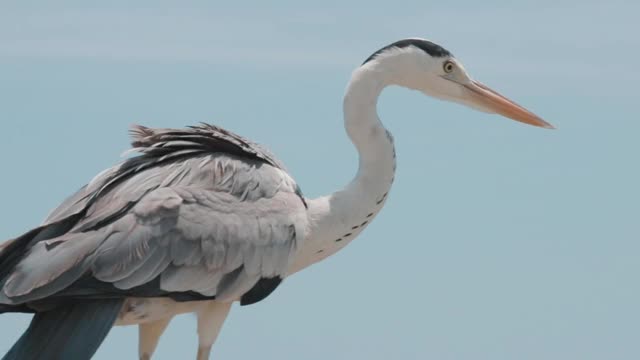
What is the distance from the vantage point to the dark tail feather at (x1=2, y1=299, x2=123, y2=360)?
11633mm

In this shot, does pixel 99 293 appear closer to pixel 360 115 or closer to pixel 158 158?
pixel 158 158

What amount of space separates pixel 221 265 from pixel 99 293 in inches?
38.8

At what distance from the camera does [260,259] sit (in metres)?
12.6

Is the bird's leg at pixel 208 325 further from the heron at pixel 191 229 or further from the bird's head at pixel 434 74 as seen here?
the bird's head at pixel 434 74

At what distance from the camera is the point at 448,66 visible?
45.0 ft

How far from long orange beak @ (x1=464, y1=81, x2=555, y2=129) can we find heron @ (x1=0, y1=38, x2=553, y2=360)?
0.06 m

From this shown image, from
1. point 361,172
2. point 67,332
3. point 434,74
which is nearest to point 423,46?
point 434,74

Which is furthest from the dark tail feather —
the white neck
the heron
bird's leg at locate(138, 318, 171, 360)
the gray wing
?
the white neck

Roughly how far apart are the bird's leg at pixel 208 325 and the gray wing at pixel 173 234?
15 cm

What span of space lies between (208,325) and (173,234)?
2.32ft

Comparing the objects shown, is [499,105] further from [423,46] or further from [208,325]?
[208,325]

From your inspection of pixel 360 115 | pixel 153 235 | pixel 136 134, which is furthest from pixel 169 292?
pixel 360 115

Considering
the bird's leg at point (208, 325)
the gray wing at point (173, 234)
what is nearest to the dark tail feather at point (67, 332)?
the gray wing at point (173, 234)

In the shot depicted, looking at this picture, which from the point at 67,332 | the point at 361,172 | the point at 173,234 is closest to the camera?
the point at 67,332
